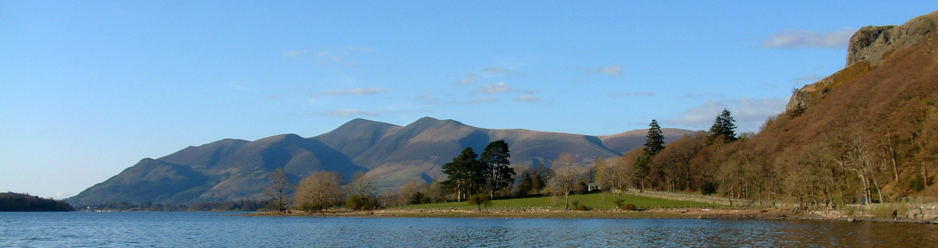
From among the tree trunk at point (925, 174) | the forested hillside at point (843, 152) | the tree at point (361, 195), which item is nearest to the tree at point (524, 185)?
the forested hillside at point (843, 152)

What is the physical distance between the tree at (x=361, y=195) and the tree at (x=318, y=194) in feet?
11.6

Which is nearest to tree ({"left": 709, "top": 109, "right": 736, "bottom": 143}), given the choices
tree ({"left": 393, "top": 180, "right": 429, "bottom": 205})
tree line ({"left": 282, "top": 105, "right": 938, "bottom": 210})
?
tree line ({"left": 282, "top": 105, "right": 938, "bottom": 210})

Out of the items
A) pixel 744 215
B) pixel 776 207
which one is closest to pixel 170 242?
pixel 744 215

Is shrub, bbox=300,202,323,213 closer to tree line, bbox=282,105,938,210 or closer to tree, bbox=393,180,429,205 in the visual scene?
tree line, bbox=282,105,938,210

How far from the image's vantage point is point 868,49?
447 feet

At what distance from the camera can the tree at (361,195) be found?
373 ft

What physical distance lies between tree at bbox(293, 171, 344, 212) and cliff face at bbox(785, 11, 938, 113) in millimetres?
81230

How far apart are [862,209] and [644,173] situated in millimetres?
57006

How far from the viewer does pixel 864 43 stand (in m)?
140

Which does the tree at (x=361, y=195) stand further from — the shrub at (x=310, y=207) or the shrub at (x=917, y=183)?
the shrub at (x=917, y=183)

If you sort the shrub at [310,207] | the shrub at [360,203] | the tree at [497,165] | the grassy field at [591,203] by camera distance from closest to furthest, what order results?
1. the grassy field at [591,203]
2. the shrub at [360,203]
3. the shrub at [310,207]
4. the tree at [497,165]

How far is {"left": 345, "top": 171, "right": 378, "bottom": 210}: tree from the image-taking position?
373ft

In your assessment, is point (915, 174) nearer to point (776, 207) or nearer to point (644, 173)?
point (776, 207)

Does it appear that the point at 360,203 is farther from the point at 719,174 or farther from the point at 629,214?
the point at 719,174
